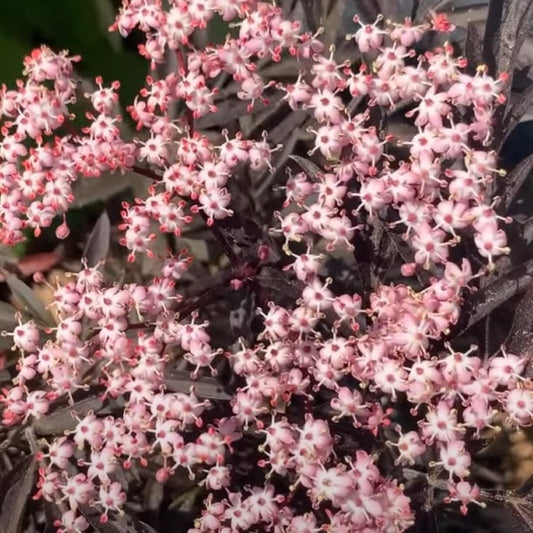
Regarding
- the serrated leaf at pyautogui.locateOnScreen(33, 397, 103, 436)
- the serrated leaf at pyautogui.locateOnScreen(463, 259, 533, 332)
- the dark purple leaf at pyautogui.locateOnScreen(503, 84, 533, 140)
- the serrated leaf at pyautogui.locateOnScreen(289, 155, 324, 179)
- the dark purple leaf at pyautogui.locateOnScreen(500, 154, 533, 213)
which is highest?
the dark purple leaf at pyautogui.locateOnScreen(503, 84, 533, 140)

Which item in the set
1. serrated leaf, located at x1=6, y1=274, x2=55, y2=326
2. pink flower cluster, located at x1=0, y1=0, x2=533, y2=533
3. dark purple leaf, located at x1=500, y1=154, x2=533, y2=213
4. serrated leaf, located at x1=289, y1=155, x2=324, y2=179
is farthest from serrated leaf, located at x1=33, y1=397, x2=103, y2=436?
dark purple leaf, located at x1=500, y1=154, x2=533, y2=213

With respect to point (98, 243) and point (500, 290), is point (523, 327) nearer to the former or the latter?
point (500, 290)

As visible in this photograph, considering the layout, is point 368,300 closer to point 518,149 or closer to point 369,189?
point 369,189

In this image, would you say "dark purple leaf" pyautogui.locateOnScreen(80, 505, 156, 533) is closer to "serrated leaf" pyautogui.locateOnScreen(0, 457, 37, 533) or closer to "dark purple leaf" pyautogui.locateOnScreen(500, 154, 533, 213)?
"serrated leaf" pyautogui.locateOnScreen(0, 457, 37, 533)

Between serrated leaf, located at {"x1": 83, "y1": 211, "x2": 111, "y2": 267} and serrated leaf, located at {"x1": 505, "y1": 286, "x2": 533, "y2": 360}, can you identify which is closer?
serrated leaf, located at {"x1": 505, "y1": 286, "x2": 533, "y2": 360}

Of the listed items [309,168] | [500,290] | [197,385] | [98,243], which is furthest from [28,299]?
[500,290]
